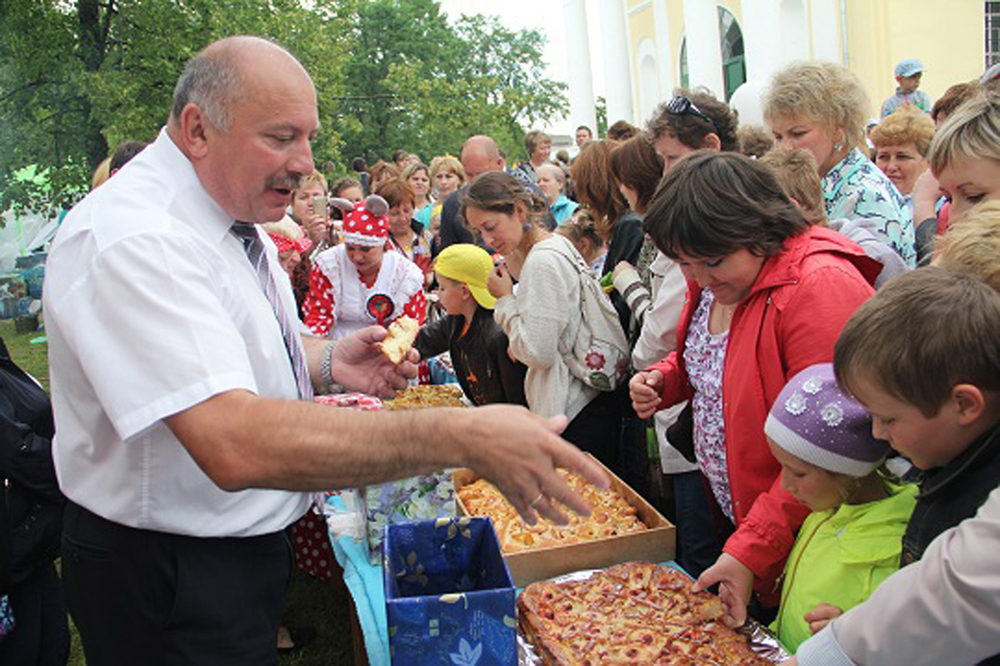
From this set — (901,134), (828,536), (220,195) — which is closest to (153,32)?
(901,134)

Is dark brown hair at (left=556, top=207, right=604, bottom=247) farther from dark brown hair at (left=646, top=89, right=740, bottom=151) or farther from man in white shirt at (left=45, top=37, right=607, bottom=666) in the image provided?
man in white shirt at (left=45, top=37, right=607, bottom=666)

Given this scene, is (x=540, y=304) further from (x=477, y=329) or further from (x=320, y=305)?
(x=320, y=305)

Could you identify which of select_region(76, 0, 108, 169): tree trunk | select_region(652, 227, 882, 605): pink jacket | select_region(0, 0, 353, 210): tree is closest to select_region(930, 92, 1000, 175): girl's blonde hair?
select_region(652, 227, 882, 605): pink jacket

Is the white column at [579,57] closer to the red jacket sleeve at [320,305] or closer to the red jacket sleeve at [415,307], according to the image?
the red jacket sleeve at [415,307]

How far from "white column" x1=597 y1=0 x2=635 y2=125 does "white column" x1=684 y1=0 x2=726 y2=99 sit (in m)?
4.65

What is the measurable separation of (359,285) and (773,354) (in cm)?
315

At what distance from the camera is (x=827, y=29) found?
1566 centimetres

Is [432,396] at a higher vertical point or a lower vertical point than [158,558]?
lower

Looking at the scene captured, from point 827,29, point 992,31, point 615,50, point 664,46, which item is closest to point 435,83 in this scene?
point 615,50

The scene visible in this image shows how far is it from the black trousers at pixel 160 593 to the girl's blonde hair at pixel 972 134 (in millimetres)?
2053

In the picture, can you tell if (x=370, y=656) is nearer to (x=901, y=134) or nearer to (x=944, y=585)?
(x=944, y=585)

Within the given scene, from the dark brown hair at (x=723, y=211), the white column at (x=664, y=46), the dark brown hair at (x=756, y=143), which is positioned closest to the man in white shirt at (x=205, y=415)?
the dark brown hair at (x=723, y=211)

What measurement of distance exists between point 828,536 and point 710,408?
0.63 metres

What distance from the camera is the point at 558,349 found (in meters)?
3.63
